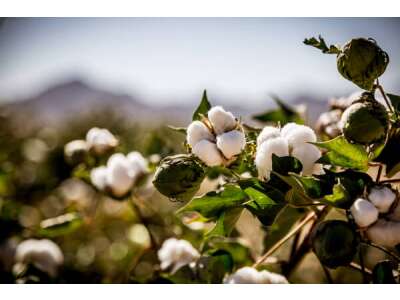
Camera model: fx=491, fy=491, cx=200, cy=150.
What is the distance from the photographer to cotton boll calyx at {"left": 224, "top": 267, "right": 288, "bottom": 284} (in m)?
0.72

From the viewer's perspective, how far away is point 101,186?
0.96m

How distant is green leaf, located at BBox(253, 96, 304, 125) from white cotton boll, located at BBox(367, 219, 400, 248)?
387 mm

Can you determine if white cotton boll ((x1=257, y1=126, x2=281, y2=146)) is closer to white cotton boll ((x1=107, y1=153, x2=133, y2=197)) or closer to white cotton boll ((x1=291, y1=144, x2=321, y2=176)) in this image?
white cotton boll ((x1=291, y1=144, x2=321, y2=176))

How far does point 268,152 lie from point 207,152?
0.08 meters

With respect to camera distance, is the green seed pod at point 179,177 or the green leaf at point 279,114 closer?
the green seed pod at point 179,177

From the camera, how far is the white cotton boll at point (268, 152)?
0.57 m

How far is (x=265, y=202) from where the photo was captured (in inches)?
22.1

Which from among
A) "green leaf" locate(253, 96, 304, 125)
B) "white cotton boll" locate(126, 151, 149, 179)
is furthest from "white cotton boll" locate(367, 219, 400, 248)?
"white cotton boll" locate(126, 151, 149, 179)

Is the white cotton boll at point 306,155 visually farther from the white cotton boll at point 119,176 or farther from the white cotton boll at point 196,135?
the white cotton boll at point 119,176

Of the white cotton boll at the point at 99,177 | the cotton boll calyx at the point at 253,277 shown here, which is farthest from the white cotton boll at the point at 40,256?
the cotton boll calyx at the point at 253,277

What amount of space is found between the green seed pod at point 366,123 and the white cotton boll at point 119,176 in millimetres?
494

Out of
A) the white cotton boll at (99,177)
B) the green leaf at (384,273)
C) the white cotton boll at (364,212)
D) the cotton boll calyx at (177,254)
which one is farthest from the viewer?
the white cotton boll at (99,177)
